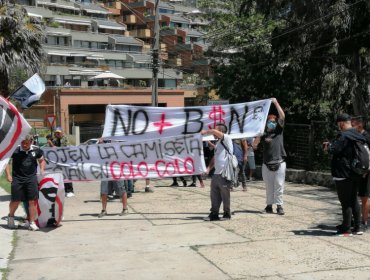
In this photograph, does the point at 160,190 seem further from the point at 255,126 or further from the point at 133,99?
the point at 133,99

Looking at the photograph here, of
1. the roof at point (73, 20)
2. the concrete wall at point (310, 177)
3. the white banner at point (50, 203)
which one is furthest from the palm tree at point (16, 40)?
the roof at point (73, 20)

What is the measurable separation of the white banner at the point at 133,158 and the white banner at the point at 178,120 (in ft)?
1.35

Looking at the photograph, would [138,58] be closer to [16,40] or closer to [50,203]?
[16,40]

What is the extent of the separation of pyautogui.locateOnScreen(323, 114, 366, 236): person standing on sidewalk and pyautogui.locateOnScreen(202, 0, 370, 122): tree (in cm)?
989

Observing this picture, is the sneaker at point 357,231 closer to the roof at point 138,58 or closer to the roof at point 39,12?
the roof at point 138,58

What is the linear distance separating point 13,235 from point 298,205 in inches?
228

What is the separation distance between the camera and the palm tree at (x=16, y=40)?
64.4 feet

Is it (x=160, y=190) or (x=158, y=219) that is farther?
(x=160, y=190)

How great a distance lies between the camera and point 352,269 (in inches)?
256

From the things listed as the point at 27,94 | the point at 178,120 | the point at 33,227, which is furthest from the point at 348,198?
the point at 27,94

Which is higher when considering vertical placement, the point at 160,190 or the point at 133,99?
the point at 133,99

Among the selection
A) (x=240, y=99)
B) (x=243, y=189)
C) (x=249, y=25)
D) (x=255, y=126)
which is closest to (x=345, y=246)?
(x=255, y=126)

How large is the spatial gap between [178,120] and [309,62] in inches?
392

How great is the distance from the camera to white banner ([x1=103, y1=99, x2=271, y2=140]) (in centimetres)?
1050
